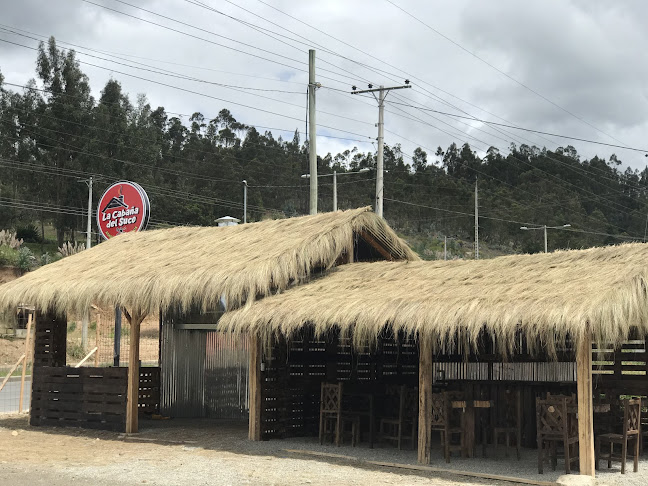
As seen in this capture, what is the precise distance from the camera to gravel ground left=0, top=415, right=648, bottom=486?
916 centimetres

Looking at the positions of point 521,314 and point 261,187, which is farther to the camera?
point 261,187

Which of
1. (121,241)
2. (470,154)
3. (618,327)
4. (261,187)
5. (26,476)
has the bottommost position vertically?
(26,476)

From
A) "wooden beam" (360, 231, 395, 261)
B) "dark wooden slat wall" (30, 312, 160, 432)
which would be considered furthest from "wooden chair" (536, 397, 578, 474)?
"dark wooden slat wall" (30, 312, 160, 432)

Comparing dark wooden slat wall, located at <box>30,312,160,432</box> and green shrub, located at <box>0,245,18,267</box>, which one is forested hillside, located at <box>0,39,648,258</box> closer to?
green shrub, located at <box>0,245,18,267</box>

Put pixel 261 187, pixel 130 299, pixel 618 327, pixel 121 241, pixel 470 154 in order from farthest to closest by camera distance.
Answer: pixel 470 154 → pixel 261 187 → pixel 121 241 → pixel 130 299 → pixel 618 327

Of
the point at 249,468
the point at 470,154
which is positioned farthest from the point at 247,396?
the point at 470,154

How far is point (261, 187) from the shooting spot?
190ft

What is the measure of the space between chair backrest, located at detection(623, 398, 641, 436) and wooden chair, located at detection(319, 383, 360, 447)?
3.91 meters

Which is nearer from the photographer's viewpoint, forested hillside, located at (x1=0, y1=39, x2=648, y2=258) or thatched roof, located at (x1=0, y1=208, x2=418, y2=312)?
thatched roof, located at (x1=0, y1=208, x2=418, y2=312)

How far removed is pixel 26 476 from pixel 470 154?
65841 mm

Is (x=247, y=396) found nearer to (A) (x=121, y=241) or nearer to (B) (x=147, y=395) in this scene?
(B) (x=147, y=395)

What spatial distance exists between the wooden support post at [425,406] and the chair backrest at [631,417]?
7.61 ft

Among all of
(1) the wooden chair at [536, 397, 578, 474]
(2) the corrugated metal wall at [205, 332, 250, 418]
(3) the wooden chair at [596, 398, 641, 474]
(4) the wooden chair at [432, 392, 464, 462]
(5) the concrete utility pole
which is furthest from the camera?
(5) the concrete utility pole

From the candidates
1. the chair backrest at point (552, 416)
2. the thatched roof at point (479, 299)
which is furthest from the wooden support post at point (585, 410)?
the chair backrest at point (552, 416)
